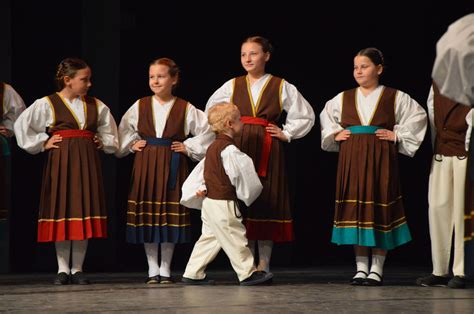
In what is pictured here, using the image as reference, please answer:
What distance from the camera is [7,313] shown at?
3.81 metres

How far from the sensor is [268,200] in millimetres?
5227

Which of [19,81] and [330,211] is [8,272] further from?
A: [330,211]

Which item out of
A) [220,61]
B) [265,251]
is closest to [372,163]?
[265,251]

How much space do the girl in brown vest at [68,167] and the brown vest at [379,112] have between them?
135cm

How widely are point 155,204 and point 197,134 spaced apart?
454 mm

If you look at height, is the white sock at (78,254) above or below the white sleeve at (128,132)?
below

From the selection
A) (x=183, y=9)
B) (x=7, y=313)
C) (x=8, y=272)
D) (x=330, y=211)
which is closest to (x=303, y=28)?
(x=183, y=9)

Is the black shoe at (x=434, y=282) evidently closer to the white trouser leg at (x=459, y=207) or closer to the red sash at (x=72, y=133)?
the white trouser leg at (x=459, y=207)

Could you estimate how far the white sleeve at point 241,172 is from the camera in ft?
16.0

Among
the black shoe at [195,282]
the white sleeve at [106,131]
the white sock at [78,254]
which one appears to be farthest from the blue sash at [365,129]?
the white sock at [78,254]

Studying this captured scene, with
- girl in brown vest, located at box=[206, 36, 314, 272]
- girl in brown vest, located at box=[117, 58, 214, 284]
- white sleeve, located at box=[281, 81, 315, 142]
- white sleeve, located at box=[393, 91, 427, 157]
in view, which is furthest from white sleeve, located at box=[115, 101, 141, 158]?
white sleeve, located at box=[393, 91, 427, 157]

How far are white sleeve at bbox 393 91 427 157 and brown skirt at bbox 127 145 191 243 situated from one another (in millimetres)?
1199

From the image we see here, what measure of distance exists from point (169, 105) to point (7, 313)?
72.9 inches

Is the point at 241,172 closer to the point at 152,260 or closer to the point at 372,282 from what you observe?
the point at 152,260
